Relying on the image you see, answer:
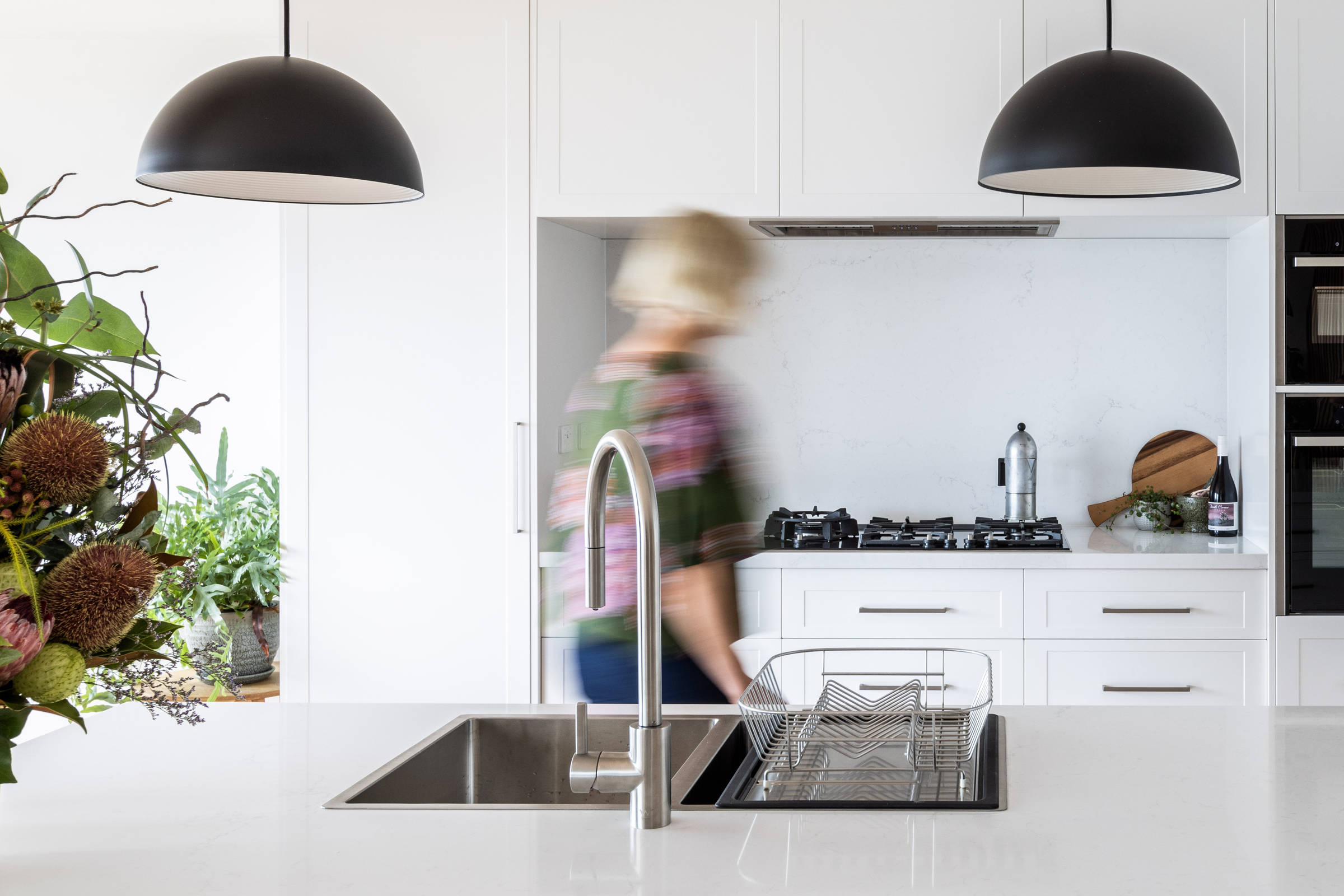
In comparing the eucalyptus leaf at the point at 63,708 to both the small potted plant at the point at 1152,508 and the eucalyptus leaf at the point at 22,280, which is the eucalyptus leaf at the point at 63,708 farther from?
the small potted plant at the point at 1152,508

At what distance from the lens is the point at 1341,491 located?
2.86 metres

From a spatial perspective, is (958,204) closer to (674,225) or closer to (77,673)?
(674,225)

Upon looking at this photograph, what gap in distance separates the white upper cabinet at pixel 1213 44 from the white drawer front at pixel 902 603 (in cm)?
102

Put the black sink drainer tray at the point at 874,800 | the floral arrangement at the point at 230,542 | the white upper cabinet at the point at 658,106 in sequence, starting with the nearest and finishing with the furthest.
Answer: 1. the black sink drainer tray at the point at 874,800
2. the white upper cabinet at the point at 658,106
3. the floral arrangement at the point at 230,542

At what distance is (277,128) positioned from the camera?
1.44m

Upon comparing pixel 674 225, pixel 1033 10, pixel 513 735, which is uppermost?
pixel 1033 10

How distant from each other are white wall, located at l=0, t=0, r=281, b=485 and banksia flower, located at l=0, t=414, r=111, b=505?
3.12m

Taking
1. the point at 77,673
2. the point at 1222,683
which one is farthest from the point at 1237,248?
the point at 77,673

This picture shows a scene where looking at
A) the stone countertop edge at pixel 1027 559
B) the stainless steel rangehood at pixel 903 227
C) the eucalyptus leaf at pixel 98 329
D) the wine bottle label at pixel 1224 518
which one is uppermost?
the stainless steel rangehood at pixel 903 227

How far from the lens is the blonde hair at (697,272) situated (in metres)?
2.21

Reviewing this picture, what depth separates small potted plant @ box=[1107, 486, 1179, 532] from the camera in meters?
3.24

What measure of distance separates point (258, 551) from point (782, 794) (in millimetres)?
2634

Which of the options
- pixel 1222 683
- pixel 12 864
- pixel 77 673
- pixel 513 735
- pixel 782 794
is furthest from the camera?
pixel 1222 683

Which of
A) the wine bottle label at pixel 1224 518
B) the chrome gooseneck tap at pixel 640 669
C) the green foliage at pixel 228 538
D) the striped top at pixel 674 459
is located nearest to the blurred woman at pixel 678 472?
the striped top at pixel 674 459
